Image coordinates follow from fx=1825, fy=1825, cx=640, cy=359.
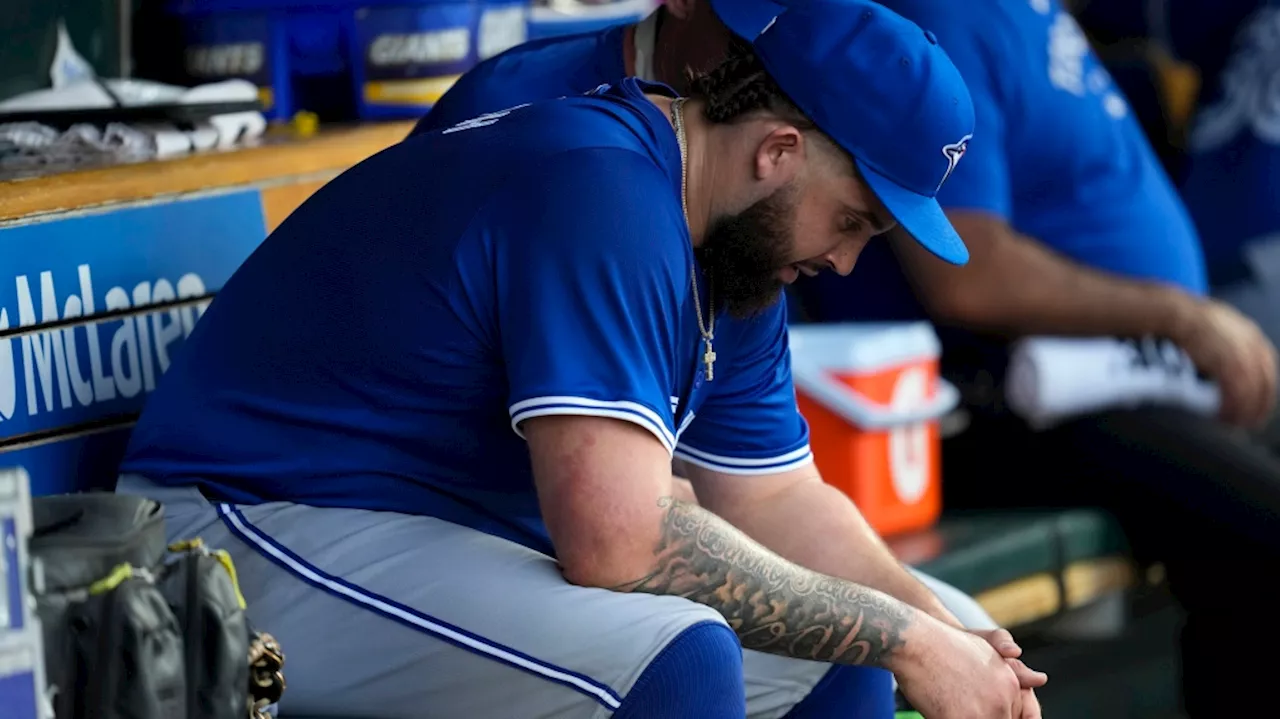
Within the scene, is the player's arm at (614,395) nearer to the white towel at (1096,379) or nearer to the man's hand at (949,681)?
the man's hand at (949,681)

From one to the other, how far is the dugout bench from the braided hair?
82 cm

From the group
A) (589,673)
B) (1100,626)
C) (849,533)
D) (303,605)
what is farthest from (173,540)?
(1100,626)

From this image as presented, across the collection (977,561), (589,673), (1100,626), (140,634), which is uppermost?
(140,634)

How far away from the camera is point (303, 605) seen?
1.92 m

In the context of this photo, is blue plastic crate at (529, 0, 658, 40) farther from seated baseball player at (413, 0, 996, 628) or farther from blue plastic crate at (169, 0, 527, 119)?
seated baseball player at (413, 0, 996, 628)

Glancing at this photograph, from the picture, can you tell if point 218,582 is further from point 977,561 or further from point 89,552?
point 977,561

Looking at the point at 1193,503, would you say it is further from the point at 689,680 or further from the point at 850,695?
the point at 689,680

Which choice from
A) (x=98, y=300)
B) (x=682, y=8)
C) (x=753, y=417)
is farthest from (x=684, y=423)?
(x=98, y=300)

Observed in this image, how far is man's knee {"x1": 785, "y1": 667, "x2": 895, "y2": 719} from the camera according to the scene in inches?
85.7

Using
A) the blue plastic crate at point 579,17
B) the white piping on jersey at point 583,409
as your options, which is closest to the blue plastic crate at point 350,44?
the blue plastic crate at point 579,17

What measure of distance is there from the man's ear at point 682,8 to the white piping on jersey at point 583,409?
0.81m

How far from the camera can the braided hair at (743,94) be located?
77.1 inches

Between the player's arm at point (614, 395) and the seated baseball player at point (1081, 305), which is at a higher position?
the player's arm at point (614, 395)

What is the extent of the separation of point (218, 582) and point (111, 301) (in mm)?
784
